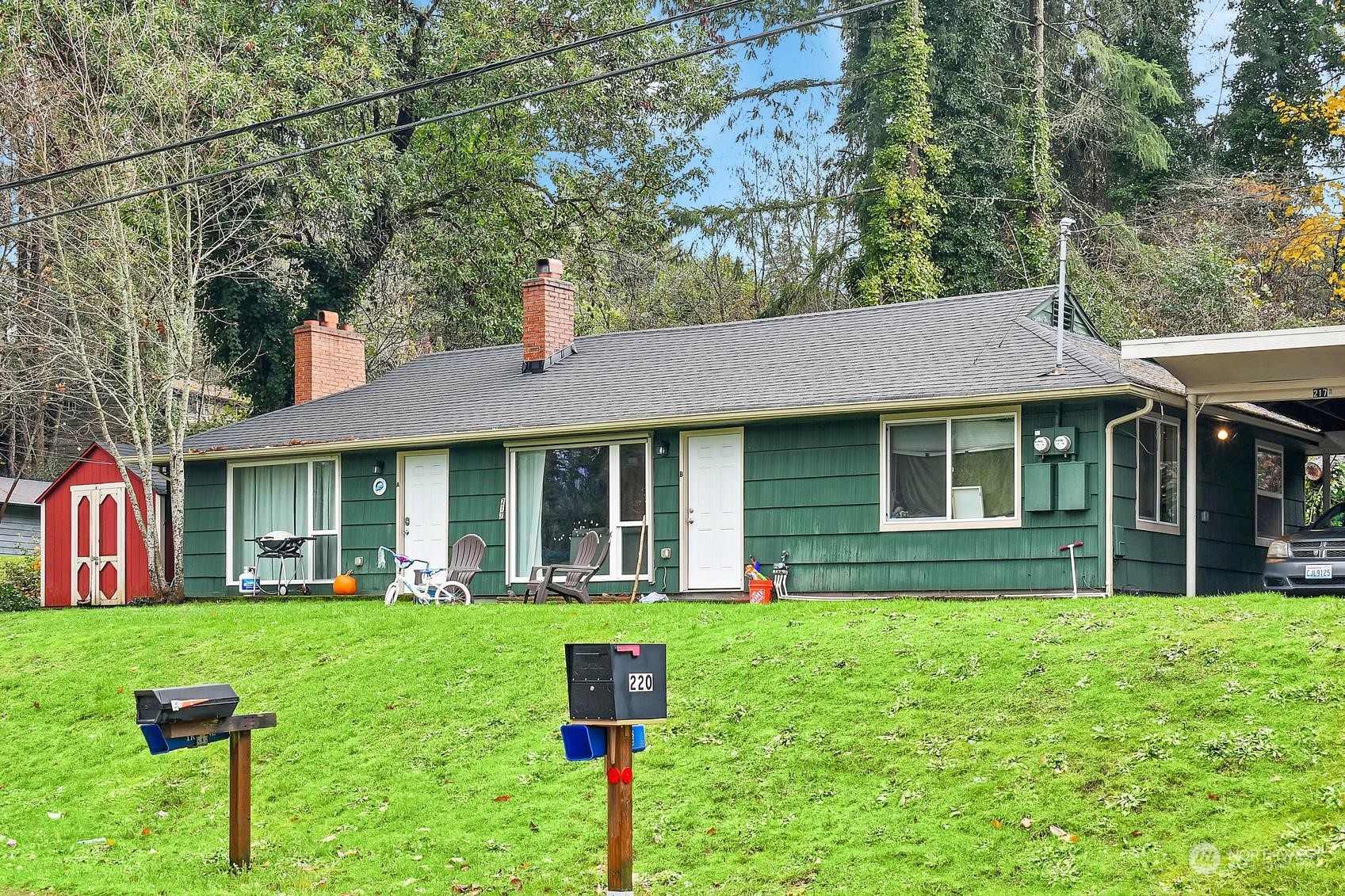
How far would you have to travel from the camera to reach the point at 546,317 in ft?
70.7

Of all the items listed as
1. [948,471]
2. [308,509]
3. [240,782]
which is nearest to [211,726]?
[240,782]

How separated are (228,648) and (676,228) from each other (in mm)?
21223

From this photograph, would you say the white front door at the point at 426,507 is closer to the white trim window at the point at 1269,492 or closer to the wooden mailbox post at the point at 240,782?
the white trim window at the point at 1269,492

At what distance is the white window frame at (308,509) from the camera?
20797 millimetres

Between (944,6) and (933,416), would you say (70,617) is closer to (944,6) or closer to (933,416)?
(933,416)

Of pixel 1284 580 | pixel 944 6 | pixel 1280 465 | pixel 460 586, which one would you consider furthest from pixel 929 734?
pixel 944 6

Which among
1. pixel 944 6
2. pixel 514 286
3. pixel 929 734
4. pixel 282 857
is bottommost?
pixel 282 857

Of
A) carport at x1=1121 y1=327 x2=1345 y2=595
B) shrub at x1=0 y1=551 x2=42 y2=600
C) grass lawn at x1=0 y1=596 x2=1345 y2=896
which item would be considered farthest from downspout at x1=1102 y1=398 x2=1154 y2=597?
shrub at x1=0 y1=551 x2=42 y2=600

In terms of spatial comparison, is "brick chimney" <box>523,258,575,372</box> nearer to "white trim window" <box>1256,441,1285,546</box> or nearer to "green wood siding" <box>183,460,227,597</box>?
"green wood siding" <box>183,460,227,597</box>

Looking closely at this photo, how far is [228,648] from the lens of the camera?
48.5 ft

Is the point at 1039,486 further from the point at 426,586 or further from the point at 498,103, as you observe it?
the point at 426,586

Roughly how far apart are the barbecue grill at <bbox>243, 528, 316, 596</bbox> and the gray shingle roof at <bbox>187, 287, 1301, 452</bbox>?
4.42ft

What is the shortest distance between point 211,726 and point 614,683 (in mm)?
3121
